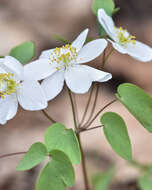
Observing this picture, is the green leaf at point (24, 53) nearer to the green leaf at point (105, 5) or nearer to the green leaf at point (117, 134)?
the green leaf at point (105, 5)

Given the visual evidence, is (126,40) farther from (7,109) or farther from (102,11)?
(7,109)

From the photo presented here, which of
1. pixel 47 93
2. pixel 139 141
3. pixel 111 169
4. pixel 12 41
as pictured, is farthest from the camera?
pixel 12 41

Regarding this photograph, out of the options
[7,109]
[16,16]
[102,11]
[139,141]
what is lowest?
[139,141]

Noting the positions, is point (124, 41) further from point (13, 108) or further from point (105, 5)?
point (13, 108)

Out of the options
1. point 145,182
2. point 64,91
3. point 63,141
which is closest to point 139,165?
point 145,182

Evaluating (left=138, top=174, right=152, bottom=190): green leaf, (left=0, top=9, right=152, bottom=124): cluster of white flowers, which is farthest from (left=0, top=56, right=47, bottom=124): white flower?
(left=138, top=174, right=152, bottom=190): green leaf

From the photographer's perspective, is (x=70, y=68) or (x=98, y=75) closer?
(x=98, y=75)

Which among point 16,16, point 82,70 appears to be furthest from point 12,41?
point 82,70
